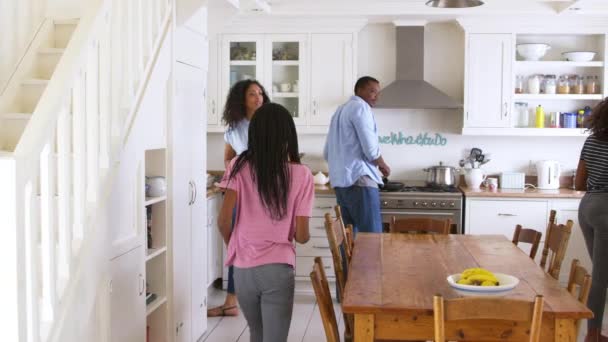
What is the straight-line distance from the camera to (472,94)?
239 inches

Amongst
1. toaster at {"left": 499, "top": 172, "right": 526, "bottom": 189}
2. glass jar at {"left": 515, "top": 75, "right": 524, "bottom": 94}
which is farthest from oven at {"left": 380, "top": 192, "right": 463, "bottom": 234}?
glass jar at {"left": 515, "top": 75, "right": 524, "bottom": 94}

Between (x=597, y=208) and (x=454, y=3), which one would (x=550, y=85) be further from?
(x=454, y=3)

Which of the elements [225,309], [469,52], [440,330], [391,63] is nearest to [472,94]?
[469,52]

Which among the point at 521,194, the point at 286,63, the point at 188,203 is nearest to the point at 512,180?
the point at 521,194

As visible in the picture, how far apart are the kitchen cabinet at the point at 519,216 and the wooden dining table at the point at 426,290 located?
1986mm

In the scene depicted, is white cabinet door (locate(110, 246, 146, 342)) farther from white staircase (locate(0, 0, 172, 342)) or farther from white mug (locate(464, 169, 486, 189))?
white mug (locate(464, 169, 486, 189))

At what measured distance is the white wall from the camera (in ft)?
21.0

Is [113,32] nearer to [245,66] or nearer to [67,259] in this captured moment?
[67,259]

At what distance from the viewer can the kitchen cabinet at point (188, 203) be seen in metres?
3.96

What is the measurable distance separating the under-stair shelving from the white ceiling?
7.53ft

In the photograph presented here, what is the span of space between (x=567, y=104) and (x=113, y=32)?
4442 millimetres

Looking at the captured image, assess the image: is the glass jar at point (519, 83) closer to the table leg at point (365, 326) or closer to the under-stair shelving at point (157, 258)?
the under-stair shelving at point (157, 258)

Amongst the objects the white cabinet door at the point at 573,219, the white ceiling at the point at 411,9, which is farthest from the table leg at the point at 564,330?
the white ceiling at the point at 411,9

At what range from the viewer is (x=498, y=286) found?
2711 mm
